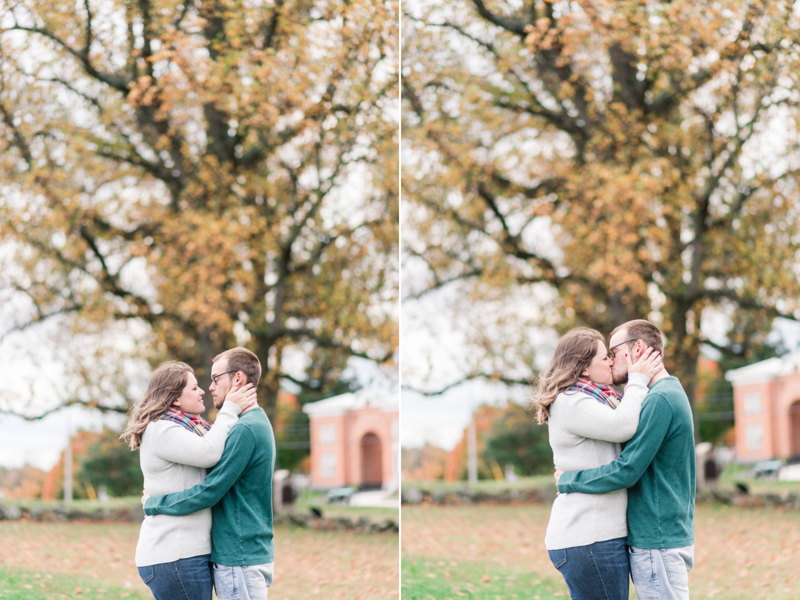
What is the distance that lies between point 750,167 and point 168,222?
4649 millimetres

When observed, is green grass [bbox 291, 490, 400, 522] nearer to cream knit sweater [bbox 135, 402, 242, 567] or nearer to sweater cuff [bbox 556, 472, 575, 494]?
cream knit sweater [bbox 135, 402, 242, 567]

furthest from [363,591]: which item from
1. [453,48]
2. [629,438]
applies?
[453,48]

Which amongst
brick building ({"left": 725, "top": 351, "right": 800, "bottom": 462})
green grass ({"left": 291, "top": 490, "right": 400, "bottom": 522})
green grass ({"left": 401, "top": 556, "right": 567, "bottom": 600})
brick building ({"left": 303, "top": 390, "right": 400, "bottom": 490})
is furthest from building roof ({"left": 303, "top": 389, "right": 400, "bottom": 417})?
brick building ({"left": 725, "top": 351, "right": 800, "bottom": 462})

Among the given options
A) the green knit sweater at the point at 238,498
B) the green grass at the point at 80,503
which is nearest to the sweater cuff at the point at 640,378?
the green knit sweater at the point at 238,498

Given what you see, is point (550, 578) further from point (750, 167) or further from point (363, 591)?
point (750, 167)

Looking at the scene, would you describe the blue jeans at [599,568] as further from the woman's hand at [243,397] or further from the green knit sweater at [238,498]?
the woman's hand at [243,397]

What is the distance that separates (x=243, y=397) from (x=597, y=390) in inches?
39.1

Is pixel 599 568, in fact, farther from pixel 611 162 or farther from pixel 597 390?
pixel 611 162

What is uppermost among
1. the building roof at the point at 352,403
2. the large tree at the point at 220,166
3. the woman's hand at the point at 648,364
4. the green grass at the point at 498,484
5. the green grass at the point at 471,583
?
the large tree at the point at 220,166

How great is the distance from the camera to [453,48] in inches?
266

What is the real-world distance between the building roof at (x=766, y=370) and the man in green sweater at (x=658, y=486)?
11.9ft

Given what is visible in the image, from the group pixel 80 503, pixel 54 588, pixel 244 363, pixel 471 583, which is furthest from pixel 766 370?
pixel 80 503

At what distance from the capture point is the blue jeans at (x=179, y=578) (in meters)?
2.07

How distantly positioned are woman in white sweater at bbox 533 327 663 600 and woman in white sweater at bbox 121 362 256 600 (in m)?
0.90
